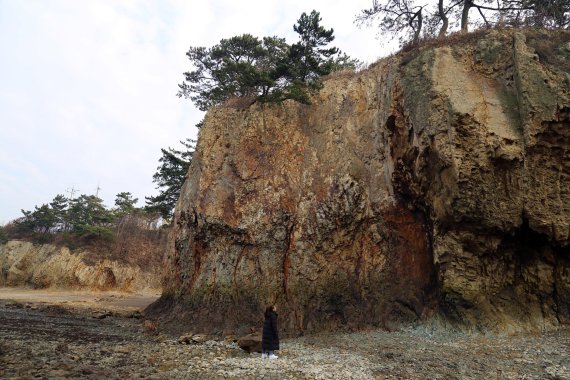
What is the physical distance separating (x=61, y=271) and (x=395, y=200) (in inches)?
1370

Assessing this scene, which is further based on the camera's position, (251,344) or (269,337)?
(251,344)

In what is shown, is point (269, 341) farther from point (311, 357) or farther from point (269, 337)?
point (311, 357)

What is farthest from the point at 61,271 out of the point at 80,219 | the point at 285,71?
the point at 285,71

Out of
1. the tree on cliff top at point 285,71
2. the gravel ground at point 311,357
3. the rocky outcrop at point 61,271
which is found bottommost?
the gravel ground at point 311,357

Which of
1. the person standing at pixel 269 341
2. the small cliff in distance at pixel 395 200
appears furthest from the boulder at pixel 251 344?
the small cliff in distance at pixel 395 200

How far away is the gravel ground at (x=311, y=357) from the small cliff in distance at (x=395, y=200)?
3.98 feet

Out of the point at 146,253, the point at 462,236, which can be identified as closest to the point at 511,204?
the point at 462,236

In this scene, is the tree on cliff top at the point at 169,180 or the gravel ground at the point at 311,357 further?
the tree on cliff top at the point at 169,180

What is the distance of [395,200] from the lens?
15.8m

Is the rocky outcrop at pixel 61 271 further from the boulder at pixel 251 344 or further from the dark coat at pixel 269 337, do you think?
the dark coat at pixel 269 337

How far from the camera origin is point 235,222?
1817 centimetres

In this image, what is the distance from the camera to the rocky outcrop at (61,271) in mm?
37281

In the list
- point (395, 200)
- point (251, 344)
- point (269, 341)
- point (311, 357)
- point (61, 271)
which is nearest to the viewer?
point (311, 357)

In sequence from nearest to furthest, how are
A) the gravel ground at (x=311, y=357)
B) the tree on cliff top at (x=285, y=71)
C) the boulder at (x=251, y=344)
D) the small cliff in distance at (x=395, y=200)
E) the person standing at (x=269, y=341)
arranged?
1. the gravel ground at (x=311, y=357)
2. the person standing at (x=269, y=341)
3. the boulder at (x=251, y=344)
4. the small cliff in distance at (x=395, y=200)
5. the tree on cliff top at (x=285, y=71)
